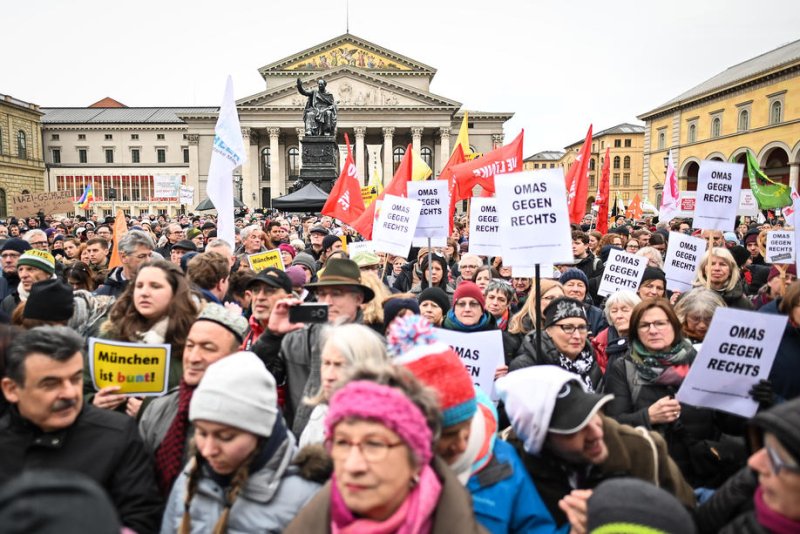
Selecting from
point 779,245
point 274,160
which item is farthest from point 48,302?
point 274,160

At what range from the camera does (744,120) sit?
140 ft

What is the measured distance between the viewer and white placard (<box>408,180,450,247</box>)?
22.1ft

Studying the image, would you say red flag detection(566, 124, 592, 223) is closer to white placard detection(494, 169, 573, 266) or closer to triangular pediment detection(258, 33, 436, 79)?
white placard detection(494, 169, 573, 266)

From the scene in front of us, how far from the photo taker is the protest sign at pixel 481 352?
12.0ft

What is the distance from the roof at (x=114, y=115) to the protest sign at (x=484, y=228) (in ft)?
243

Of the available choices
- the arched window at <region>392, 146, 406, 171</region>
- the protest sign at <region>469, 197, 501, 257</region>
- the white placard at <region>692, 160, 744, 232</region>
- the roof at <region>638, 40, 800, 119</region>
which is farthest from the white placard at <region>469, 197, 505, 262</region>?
the arched window at <region>392, 146, 406, 171</region>

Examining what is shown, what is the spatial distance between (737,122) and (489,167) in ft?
143

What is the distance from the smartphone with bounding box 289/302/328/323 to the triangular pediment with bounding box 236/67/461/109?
57727 millimetres

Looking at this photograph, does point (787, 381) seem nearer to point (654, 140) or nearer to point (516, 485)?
point (516, 485)

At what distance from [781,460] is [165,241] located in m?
11.3

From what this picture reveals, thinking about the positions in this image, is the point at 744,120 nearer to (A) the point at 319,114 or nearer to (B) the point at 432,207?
(A) the point at 319,114

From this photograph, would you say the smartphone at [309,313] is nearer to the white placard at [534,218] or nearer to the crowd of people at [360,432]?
the crowd of people at [360,432]

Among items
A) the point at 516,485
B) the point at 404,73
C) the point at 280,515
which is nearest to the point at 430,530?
the point at 516,485

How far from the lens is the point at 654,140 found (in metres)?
55.4
